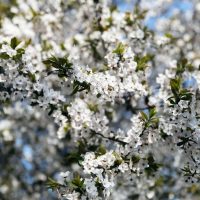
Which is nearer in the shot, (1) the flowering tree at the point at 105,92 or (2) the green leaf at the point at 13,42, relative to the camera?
(1) the flowering tree at the point at 105,92

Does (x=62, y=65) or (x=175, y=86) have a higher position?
(x=62, y=65)

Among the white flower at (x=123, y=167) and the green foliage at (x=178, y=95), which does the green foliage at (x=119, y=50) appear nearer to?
the green foliage at (x=178, y=95)

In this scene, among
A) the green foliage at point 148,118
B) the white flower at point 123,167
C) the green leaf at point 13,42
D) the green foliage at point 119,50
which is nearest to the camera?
the white flower at point 123,167

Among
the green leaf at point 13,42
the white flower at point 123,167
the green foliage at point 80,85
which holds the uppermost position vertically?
the green leaf at point 13,42

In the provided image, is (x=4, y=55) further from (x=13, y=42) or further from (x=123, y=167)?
(x=123, y=167)

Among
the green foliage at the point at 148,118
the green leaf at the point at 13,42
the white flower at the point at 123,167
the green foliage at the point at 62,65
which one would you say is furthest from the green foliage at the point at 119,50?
the white flower at the point at 123,167

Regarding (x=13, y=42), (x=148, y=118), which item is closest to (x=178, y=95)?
(x=148, y=118)

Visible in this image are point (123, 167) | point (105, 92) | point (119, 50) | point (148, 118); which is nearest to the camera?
point (123, 167)

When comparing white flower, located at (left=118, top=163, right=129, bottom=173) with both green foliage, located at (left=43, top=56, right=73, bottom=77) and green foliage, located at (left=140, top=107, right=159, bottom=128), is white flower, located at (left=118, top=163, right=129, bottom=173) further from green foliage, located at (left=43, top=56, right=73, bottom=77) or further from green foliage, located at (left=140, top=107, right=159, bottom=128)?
green foliage, located at (left=43, top=56, right=73, bottom=77)

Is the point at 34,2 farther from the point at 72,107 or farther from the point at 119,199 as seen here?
the point at 119,199
